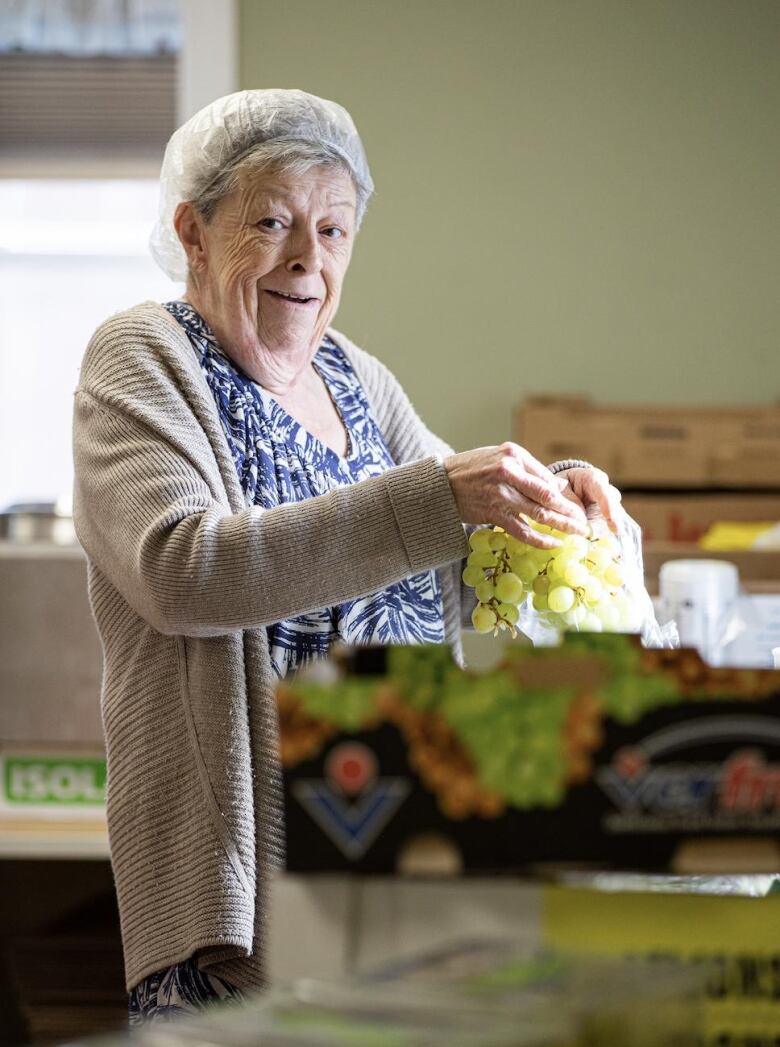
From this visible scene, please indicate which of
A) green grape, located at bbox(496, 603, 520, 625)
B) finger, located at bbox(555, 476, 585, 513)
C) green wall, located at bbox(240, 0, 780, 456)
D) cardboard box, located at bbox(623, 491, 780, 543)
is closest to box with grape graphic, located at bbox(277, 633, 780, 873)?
→ green grape, located at bbox(496, 603, 520, 625)

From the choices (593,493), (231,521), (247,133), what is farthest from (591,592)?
(247,133)

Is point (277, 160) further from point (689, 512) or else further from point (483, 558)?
point (689, 512)

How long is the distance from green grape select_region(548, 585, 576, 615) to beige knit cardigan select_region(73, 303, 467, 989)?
110 mm

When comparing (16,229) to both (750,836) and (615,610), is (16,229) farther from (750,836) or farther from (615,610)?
(750,836)

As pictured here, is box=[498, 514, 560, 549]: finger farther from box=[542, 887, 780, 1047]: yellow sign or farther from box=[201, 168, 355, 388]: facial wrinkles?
box=[542, 887, 780, 1047]: yellow sign

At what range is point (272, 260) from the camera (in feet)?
4.98

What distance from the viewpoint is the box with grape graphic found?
0.65 meters

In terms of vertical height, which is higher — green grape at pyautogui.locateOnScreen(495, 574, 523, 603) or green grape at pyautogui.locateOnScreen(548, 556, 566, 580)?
green grape at pyautogui.locateOnScreen(548, 556, 566, 580)

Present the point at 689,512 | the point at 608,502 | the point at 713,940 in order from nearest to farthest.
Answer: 1. the point at 713,940
2. the point at 608,502
3. the point at 689,512

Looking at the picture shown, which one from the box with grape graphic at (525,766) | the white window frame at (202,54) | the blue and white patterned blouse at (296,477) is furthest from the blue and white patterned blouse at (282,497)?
the white window frame at (202,54)

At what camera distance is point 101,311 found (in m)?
3.50

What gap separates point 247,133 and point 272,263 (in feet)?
0.48

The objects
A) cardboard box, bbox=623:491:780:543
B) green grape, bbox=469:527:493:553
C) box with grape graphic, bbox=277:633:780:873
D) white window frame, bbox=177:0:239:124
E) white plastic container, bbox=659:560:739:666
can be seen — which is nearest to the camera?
box with grape graphic, bbox=277:633:780:873

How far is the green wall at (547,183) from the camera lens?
3459mm
